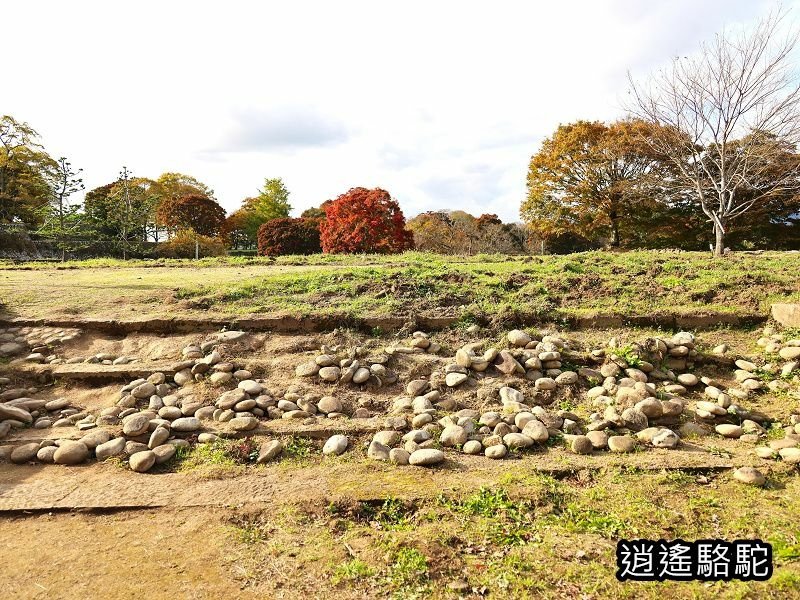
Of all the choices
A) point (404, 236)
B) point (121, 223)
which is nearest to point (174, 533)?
point (404, 236)

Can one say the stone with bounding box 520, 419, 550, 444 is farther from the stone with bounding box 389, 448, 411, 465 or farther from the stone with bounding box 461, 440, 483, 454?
the stone with bounding box 389, 448, 411, 465

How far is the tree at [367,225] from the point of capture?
15.6 metres

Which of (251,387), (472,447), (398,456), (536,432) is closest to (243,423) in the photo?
(251,387)

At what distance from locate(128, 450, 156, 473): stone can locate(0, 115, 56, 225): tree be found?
2549 cm

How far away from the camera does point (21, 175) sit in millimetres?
24156

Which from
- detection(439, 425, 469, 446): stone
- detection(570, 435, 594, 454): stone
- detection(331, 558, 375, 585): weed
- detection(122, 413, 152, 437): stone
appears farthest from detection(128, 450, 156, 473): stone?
detection(570, 435, 594, 454): stone

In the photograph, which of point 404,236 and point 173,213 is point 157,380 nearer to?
point 404,236

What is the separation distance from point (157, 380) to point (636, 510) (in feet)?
12.8

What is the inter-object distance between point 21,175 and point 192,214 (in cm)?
787

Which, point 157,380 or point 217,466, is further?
point 157,380

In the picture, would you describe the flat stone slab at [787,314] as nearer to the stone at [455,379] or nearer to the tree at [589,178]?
the stone at [455,379]

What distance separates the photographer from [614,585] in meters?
2.20

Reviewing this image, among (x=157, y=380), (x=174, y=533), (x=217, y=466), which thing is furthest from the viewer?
(x=157, y=380)

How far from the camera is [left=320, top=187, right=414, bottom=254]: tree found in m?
15.6
